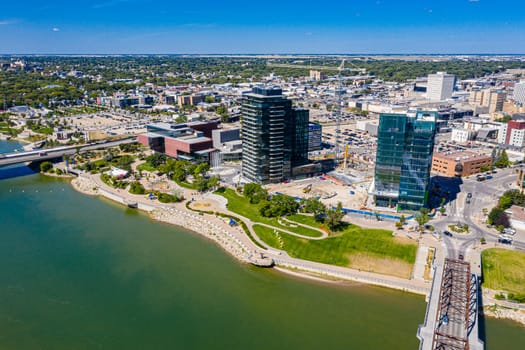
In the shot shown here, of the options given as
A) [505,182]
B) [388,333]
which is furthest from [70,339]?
[505,182]

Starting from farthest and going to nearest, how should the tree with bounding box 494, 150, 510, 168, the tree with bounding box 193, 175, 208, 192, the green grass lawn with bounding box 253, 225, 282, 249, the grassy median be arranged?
the tree with bounding box 494, 150, 510, 168 → the tree with bounding box 193, 175, 208, 192 → the green grass lawn with bounding box 253, 225, 282, 249 → the grassy median

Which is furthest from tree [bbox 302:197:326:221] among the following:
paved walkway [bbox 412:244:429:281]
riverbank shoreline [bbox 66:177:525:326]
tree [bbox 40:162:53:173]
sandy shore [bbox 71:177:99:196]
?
tree [bbox 40:162:53:173]

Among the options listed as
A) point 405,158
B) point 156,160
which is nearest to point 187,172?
point 156,160

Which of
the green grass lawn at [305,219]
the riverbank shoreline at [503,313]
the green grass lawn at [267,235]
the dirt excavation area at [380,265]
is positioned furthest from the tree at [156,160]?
the riverbank shoreline at [503,313]

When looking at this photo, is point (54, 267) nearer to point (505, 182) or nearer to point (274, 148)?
point (274, 148)

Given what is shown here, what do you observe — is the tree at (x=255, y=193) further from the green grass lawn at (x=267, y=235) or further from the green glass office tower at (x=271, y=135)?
the green grass lawn at (x=267, y=235)

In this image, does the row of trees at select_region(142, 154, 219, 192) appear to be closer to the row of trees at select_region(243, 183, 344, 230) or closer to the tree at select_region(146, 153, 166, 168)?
the tree at select_region(146, 153, 166, 168)
